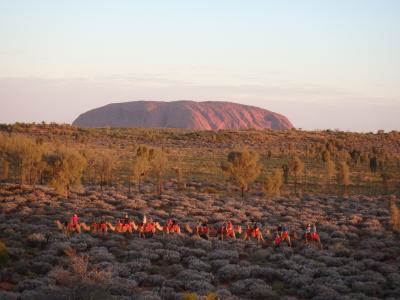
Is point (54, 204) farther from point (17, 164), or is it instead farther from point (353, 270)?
point (353, 270)

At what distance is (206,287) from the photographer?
1686 centimetres

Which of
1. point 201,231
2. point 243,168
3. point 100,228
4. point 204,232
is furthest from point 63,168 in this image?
point 204,232

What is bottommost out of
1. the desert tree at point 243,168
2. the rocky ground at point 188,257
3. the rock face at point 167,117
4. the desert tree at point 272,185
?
the rocky ground at point 188,257

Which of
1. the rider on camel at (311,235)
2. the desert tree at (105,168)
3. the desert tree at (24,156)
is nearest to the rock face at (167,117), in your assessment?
→ the desert tree at (105,168)

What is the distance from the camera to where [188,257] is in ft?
69.3

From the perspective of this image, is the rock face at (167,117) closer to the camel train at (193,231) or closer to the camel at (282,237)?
the camel train at (193,231)

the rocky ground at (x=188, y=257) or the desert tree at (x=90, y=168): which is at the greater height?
the desert tree at (x=90, y=168)

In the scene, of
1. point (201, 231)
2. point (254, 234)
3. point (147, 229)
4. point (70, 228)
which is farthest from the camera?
point (201, 231)

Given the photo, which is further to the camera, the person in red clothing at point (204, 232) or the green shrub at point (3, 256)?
the person in red clothing at point (204, 232)

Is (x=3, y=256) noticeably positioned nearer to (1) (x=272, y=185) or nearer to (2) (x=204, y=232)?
(2) (x=204, y=232)

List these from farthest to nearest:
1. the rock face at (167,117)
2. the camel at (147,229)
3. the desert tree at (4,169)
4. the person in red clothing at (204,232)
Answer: the rock face at (167,117), the desert tree at (4,169), the person in red clothing at (204,232), the camel at (147,229)

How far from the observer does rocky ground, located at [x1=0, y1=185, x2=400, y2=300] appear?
16266mm

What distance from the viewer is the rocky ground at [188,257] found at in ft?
53.4

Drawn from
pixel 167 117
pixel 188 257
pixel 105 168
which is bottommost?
pixel 188 257
